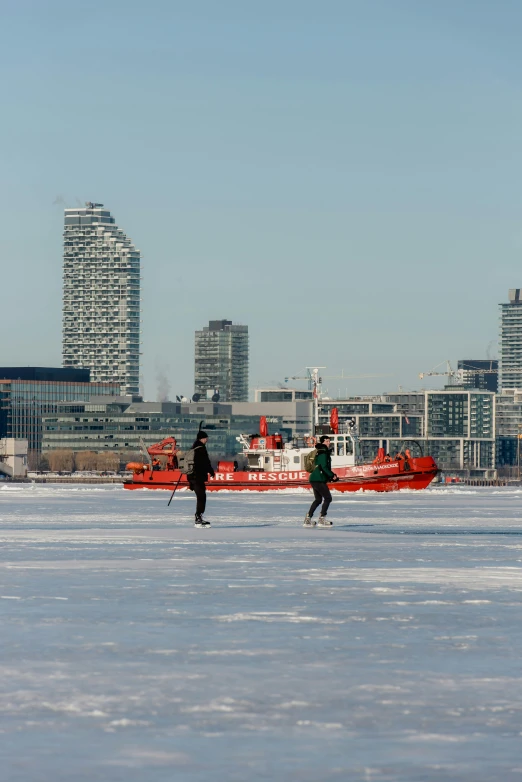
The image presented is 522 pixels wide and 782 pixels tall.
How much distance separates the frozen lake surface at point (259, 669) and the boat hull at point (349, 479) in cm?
6062

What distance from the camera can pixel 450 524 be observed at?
3541 centimetres

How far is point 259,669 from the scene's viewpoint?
10859mm

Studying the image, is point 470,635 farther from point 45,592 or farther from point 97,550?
point 97,550

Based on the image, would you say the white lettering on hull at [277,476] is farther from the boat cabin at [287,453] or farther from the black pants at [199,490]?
the black pants at [199,490]

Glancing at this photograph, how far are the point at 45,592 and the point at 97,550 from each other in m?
7.03

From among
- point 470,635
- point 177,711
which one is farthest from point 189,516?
point 177,711

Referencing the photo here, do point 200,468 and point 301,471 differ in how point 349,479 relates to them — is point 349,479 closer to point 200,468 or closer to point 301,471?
point 301,471

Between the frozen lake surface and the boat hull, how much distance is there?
60622 millimetres

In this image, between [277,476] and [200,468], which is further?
[277,476]

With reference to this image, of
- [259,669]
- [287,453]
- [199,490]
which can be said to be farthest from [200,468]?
[287,453]

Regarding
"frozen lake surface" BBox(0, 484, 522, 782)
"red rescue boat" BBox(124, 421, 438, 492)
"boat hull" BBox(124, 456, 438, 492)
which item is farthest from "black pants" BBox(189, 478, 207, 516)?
"red rescue boat" BBox(124, 421, 438, 492)

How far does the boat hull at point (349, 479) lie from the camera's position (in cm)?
8181

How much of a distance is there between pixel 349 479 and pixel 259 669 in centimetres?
7050

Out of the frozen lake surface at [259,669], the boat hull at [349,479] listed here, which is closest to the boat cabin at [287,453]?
the boat hull at [349,479]
